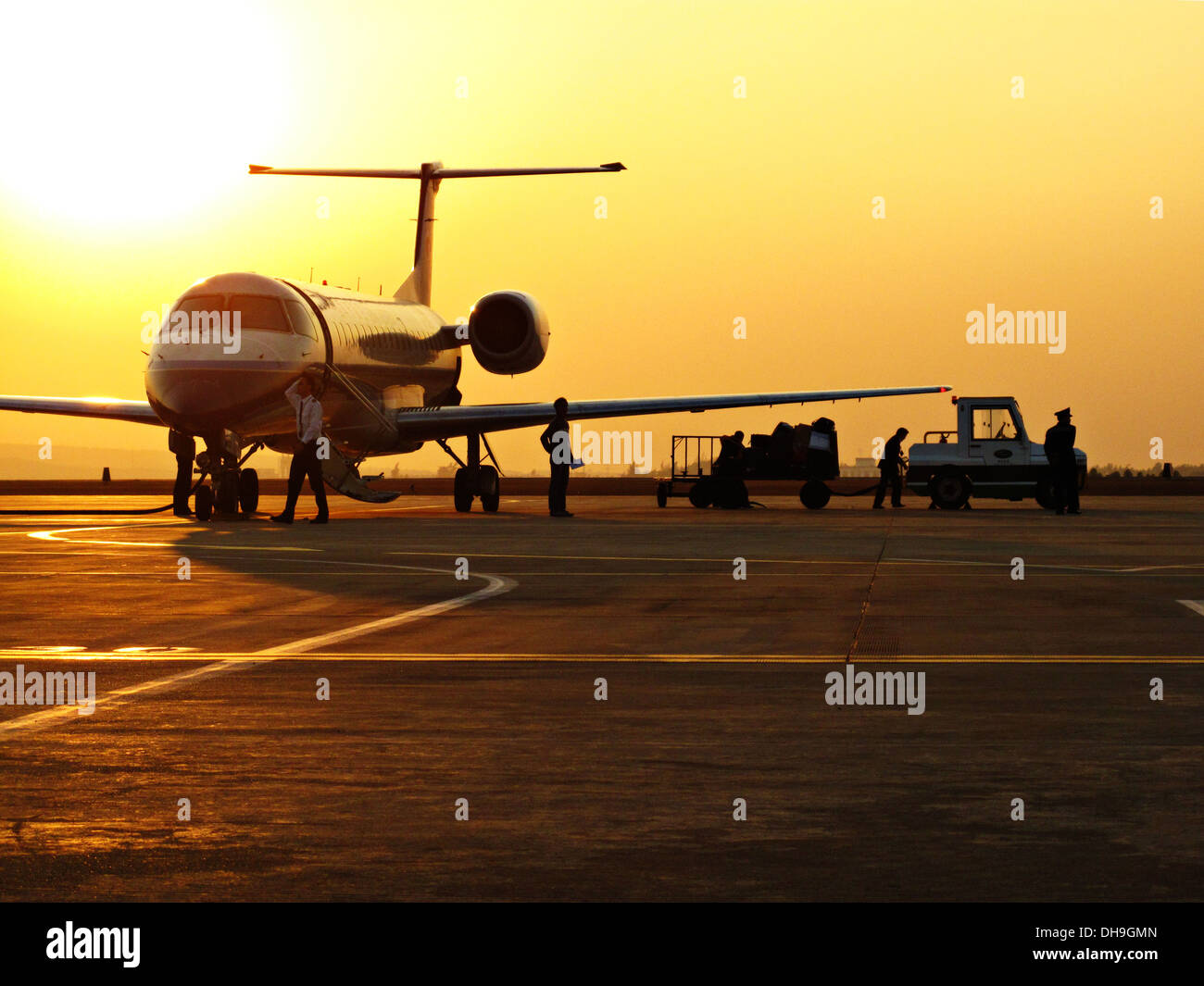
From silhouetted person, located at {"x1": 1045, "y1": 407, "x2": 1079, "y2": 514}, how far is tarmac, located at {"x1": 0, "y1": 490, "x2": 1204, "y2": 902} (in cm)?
1945

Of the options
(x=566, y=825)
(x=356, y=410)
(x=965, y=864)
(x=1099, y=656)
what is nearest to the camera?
(x=965, y=864)

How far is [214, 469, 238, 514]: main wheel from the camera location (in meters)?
32.2

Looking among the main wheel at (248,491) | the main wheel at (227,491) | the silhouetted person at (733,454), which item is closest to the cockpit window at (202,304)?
the main wheel at (227,491)

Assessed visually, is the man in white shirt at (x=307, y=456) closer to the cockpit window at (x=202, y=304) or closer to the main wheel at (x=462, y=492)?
the cockpit window at (x=202, y=304)

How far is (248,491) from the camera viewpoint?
3394 cm

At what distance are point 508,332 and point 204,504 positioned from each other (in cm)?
1015

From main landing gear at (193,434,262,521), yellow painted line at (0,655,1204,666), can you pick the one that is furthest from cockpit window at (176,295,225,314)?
yellow painted line at (0,655,1204,666)

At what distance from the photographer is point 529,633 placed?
1291 cm

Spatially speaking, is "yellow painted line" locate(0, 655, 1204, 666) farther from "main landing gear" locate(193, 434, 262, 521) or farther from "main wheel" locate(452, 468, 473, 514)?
"main wheel" locate(452, 468, 473, 514)

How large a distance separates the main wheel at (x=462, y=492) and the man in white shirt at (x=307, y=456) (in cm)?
879

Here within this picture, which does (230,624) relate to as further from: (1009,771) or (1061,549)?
(1061,549)

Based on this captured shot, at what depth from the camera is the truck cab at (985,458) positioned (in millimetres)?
42375

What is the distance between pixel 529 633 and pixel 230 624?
2.31 metres
